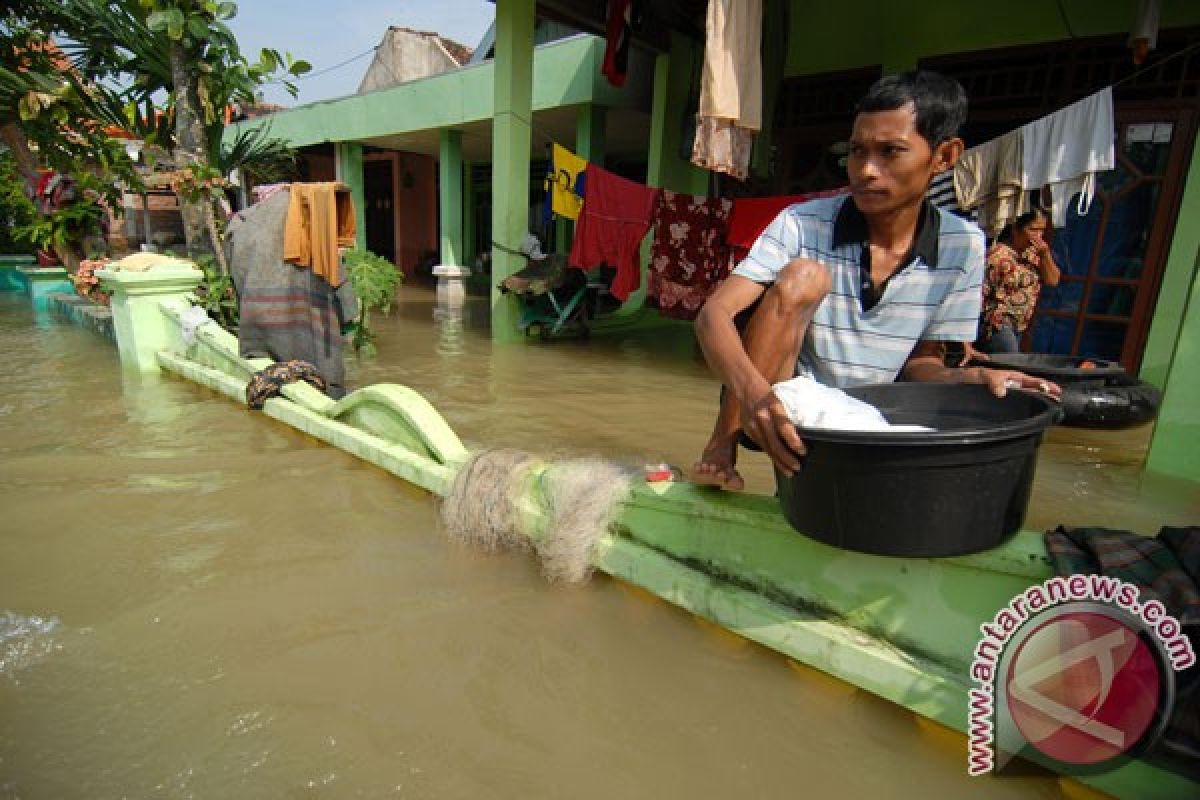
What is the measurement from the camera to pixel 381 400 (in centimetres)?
326

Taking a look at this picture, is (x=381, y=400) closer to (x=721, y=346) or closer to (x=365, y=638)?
(x=365, y=638)

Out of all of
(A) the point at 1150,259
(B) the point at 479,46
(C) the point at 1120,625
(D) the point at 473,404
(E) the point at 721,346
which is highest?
(B) the point at 479,46

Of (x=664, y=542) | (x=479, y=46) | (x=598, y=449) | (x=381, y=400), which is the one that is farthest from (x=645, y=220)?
(x=479, y=46)

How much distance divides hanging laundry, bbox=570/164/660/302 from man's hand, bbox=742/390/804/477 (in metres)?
5.52

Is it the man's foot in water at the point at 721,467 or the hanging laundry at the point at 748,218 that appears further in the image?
the hanging laundry at the point at 748,218

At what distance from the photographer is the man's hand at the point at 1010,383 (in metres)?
1.64

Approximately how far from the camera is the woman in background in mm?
4543

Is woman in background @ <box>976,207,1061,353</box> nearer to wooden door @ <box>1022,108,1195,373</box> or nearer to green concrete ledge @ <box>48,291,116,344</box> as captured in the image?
wooden door @ <box>1022,108,1195,373</box>

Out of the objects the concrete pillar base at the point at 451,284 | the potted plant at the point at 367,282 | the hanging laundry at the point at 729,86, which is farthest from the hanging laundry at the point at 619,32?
the concrete pillar base at the point at 451,284

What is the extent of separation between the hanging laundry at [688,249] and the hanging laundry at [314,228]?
322cm

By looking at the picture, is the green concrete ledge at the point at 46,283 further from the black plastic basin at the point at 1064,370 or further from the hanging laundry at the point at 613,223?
the black plastic basin at the point at 1064,370

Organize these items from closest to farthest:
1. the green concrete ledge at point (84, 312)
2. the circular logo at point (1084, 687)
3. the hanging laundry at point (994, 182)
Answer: the circular logo at point (1084, 687) → the hanging laundry at point (994, 182) → the green concrete ledge at point (84, 312)

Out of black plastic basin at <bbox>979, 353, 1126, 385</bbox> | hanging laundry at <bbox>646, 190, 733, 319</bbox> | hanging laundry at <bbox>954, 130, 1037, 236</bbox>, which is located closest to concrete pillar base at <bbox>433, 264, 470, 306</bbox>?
hanging laundry at <bbox>646, 190, 733, 319</bbox>

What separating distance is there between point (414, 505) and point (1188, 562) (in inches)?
103
